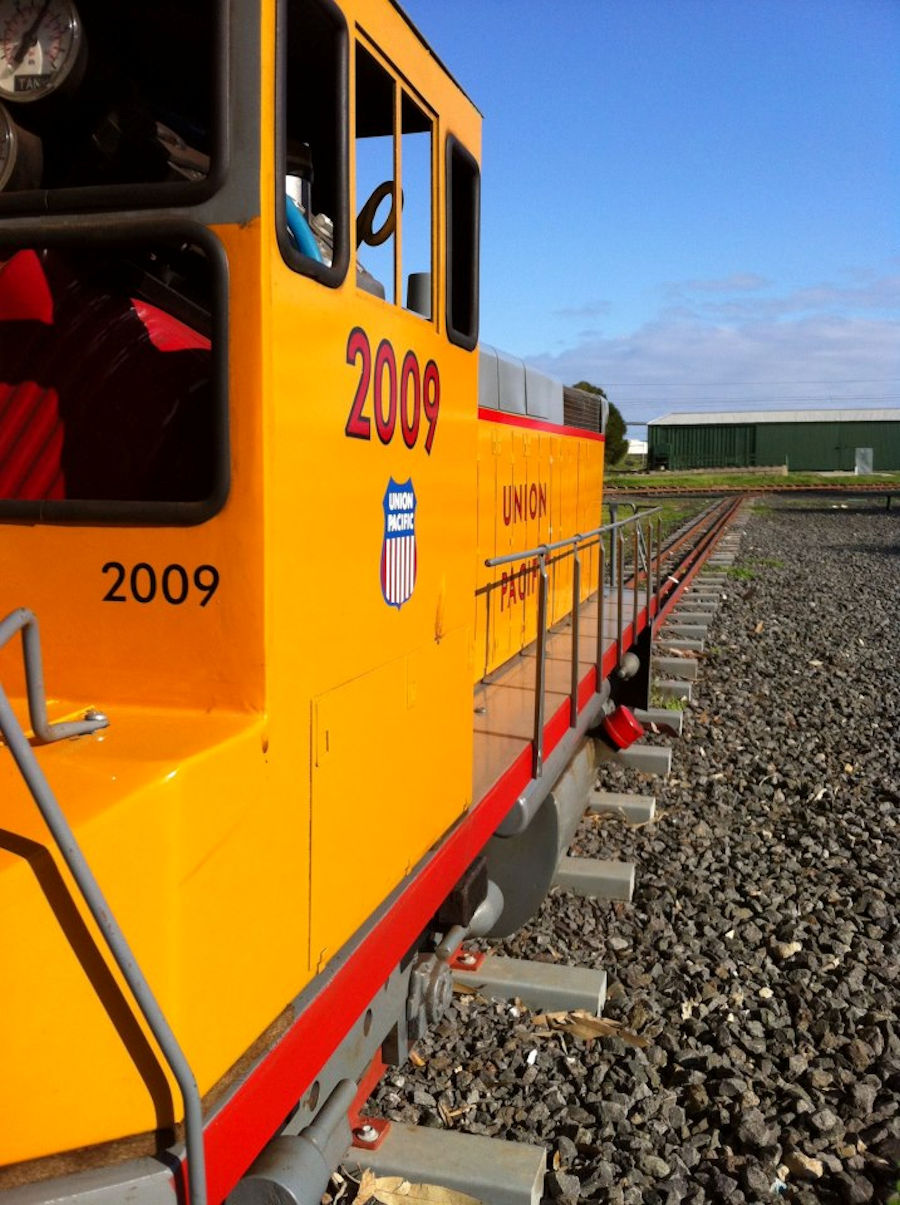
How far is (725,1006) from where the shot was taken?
14.1 feet

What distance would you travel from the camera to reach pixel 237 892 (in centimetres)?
187

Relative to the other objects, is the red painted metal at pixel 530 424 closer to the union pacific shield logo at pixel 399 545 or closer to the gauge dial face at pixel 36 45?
the union pacific shield logo at pixel 399 545

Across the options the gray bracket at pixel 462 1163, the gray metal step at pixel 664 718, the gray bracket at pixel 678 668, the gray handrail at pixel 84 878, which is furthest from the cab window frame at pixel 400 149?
the gray bracket at pixel 678 668

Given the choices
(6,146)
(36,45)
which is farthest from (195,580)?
(36,45)

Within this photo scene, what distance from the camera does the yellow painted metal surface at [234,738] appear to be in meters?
1.62

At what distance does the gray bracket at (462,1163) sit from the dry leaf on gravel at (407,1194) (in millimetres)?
22

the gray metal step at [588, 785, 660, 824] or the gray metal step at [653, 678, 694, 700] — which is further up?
the gray metal step at [653, 678, 694, 700]

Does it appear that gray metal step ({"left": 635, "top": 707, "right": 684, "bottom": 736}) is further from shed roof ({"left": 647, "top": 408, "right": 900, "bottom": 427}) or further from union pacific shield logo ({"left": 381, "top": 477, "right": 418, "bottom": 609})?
shed roof ({"left": 647, "top": 408, "right": 900, "bottom": 427})

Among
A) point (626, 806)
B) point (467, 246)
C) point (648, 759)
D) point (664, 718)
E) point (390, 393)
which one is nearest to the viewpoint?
point (390, 393)

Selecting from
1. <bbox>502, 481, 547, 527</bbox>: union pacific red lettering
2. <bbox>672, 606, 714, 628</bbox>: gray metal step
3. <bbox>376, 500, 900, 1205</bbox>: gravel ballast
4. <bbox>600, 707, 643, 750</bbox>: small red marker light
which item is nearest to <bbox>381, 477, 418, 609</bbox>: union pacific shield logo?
<bbox>376, 500, 900, 1205</bbox>: gravel ballast

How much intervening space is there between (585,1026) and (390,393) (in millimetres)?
2723

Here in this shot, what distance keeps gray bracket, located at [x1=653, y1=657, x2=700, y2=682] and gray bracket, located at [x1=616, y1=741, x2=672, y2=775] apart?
2.29 meters

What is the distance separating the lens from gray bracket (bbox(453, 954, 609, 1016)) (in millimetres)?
4195

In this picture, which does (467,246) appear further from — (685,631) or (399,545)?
(685,631)
